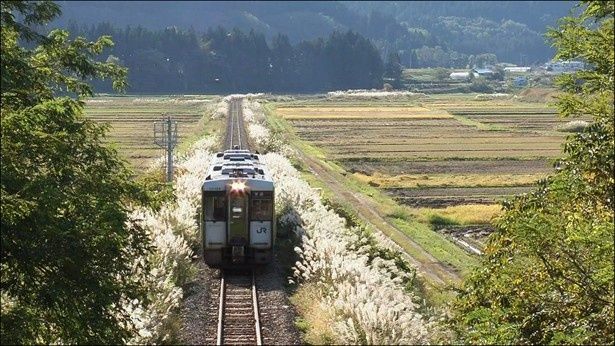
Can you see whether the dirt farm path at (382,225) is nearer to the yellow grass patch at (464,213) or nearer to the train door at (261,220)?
the yellow grass patch at (464,213)

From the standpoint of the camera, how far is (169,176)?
37219mm

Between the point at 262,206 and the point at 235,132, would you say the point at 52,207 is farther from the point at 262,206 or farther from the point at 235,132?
the point at 235,132

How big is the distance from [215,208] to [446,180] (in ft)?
106

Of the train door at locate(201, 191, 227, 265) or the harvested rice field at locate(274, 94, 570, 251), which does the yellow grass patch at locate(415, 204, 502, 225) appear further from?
the train door at locate(201, 191, 227, 265)

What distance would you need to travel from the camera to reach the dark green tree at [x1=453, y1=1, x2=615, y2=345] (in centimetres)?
915

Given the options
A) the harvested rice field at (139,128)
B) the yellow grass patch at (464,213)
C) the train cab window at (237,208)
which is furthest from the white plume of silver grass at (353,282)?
the harvested rice field at (139,128)

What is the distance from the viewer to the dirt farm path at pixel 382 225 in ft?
85.5

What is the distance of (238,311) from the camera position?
59.9ft

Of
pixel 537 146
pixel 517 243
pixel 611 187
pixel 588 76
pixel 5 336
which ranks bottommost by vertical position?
pixel 537 146

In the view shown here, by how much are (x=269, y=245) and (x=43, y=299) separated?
38.3ft

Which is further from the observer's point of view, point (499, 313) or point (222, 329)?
point (222, 329)

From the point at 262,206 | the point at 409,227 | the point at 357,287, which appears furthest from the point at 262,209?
the point at 409,227

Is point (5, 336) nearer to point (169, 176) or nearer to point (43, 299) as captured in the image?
point (43, 299)

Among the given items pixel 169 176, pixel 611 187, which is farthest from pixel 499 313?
pixel 169 176
